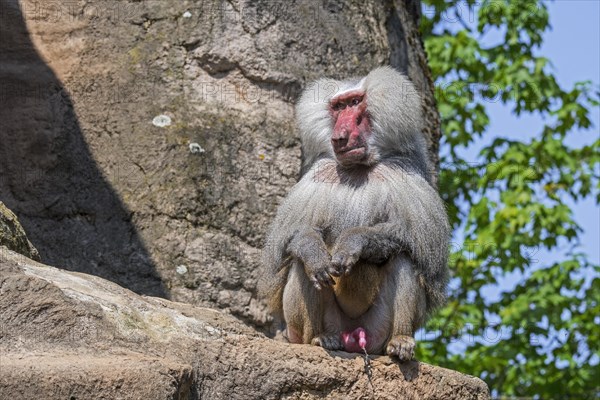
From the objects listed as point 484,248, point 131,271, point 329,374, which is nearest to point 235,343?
point 329,374

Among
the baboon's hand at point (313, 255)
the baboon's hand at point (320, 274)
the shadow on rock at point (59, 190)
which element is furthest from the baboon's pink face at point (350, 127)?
the shadow on rock at point (59, 190)

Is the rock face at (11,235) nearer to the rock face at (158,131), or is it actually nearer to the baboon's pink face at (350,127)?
the rock face at (158,131)

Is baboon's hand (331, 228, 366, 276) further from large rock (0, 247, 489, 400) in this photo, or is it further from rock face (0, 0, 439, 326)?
rock face (0, 0, 439, 326)

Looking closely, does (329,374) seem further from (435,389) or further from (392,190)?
(392,190)

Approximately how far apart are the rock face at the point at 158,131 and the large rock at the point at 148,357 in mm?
1701

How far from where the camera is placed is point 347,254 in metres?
6.18

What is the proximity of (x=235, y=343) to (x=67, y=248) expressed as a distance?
260 centimetres

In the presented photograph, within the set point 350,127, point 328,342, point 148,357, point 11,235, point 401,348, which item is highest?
Answer: point 350,127

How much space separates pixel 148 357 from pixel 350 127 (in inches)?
95.2

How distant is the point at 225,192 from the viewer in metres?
7.99

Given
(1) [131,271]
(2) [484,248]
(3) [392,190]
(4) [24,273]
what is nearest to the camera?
(4) [24,273]

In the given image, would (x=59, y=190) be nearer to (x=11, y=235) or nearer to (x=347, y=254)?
(x=11, y=235)

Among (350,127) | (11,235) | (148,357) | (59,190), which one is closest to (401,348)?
(350,127)

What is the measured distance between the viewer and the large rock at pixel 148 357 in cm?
463
